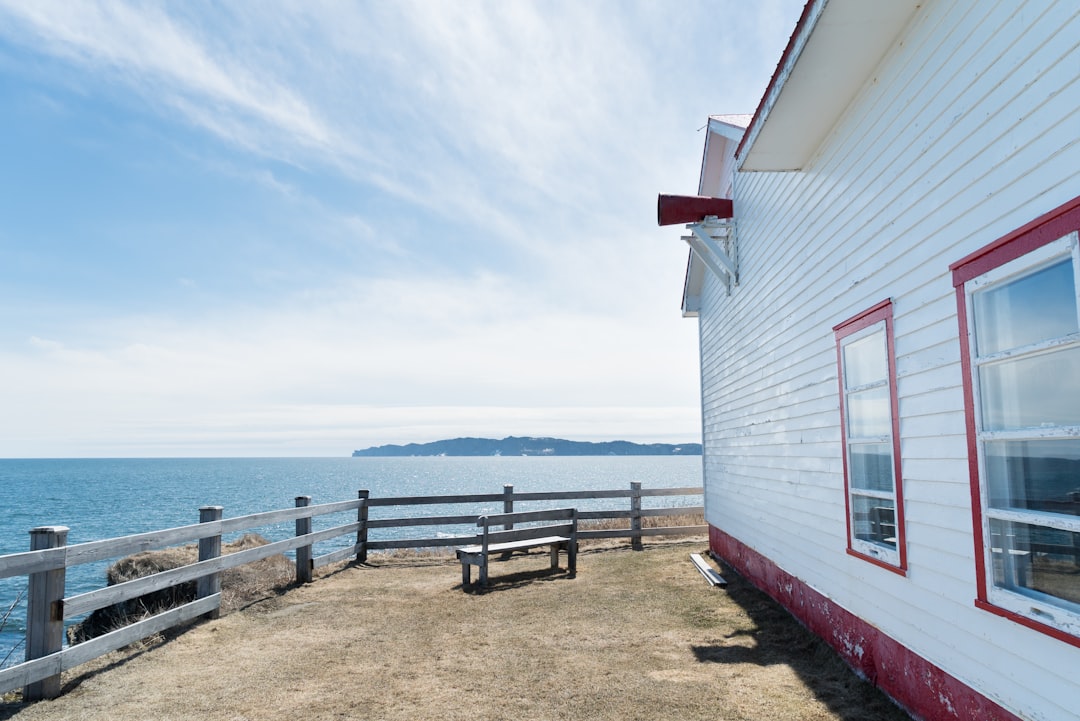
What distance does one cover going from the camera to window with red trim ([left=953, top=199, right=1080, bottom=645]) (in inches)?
121

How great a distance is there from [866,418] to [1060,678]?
2557 millimetres

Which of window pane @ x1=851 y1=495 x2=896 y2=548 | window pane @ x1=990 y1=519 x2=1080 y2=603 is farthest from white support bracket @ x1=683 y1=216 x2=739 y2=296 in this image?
window pane @ x1=990 y1=519 x2=1080 y2=603

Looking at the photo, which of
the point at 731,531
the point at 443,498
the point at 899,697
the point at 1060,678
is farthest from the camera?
the point at 443,498

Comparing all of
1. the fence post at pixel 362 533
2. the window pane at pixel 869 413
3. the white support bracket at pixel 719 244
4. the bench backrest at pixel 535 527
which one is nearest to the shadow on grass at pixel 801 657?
the window pane at pixel 869 413

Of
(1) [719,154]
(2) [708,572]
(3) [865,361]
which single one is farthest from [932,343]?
(1) [719,154]

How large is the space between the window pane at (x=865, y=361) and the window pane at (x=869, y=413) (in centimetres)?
9

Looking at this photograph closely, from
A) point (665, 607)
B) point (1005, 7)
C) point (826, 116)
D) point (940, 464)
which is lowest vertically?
point (665, 607)

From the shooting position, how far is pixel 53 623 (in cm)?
540

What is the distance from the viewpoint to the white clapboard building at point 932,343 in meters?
3.21

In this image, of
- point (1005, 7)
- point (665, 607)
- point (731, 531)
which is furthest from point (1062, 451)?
point (731, 531)

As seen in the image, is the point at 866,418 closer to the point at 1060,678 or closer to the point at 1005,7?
the point at 1060,678

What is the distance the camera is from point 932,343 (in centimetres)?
436

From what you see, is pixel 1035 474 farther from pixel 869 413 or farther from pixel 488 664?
pixel 488 664

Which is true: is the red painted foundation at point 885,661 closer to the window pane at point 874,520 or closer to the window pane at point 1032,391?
the window pane at point 874,520
